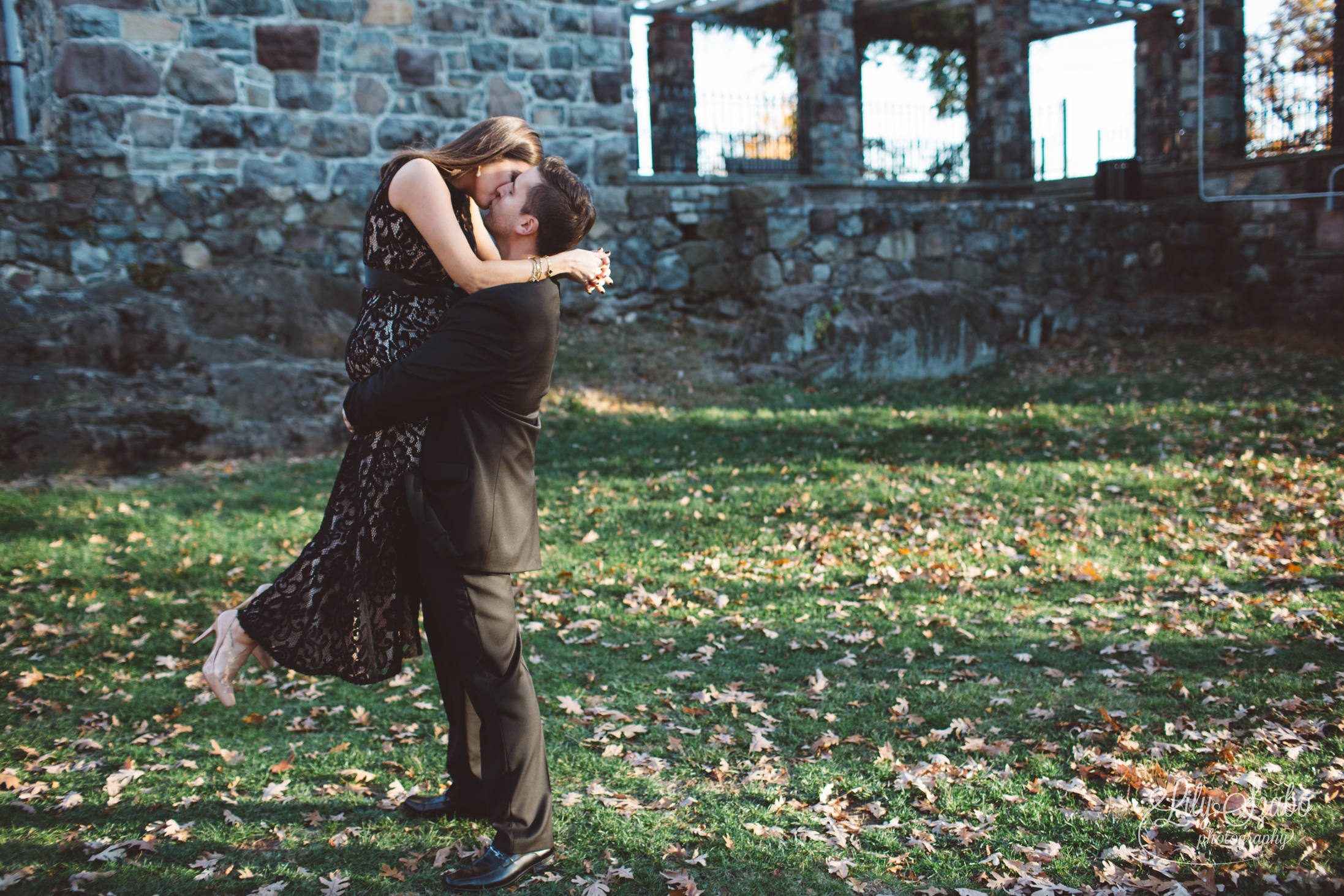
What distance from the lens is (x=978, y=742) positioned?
3904 mm

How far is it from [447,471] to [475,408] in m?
0.19

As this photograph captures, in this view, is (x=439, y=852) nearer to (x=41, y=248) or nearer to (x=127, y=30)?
(x=41, y=248)

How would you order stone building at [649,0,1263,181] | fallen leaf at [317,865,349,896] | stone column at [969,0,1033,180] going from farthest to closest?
stone column at [969,0,1033,180]
stone building at [649,0,1263,181]
fallen leaf at [317,865,349,896]

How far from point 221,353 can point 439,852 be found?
737cm

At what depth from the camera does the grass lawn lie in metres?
3.14

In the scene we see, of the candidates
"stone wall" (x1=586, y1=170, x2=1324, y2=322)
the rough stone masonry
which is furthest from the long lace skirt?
"stone wall" (x1=586, y1=170, x2=1324, y2=322)

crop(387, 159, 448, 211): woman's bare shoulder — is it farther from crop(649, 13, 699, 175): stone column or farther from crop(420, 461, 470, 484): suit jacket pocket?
crop(649, 13, 699, 175): stone column

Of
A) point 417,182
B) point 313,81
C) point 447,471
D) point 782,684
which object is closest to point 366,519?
point 447,471

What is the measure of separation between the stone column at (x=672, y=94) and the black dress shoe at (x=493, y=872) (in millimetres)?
13729

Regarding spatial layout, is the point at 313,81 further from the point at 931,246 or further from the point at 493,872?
the point at 493,872

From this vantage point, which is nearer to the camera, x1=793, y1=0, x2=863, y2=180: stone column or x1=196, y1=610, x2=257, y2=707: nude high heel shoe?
x1=196, y1=610, x2=257, y2=707: nude high heel shoe

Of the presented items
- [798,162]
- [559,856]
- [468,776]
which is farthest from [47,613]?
[798,162]

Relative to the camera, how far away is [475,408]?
2762mm

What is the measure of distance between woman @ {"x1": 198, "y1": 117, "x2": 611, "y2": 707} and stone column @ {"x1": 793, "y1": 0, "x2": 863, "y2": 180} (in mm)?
13306
